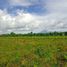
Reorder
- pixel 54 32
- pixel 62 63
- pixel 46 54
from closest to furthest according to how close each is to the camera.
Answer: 1. pixel 62 63
2. pixel 46 54
3. pixel 54 32

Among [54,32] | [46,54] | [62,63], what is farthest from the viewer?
[54,32]

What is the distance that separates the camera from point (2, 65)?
14.2 meters

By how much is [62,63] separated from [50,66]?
3.62ft

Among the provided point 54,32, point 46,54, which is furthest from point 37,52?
point 54,32

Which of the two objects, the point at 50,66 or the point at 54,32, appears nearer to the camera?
Answer: the point at 50,66

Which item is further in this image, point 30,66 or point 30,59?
point 30,59

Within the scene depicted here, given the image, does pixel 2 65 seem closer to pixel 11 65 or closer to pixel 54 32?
pixel 11 65

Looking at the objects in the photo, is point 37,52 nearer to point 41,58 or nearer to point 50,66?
point 41,58

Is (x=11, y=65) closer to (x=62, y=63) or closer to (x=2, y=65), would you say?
(x=2, y=65)

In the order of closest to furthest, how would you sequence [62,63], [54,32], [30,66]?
[30,66], [62,63], [54,32]

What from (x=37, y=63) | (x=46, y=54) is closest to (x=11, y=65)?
(x=37, y=63)

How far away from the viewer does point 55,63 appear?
15.3 meters

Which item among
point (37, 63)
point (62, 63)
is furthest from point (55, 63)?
point (37, 63)

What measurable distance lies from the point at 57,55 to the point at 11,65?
503cm
